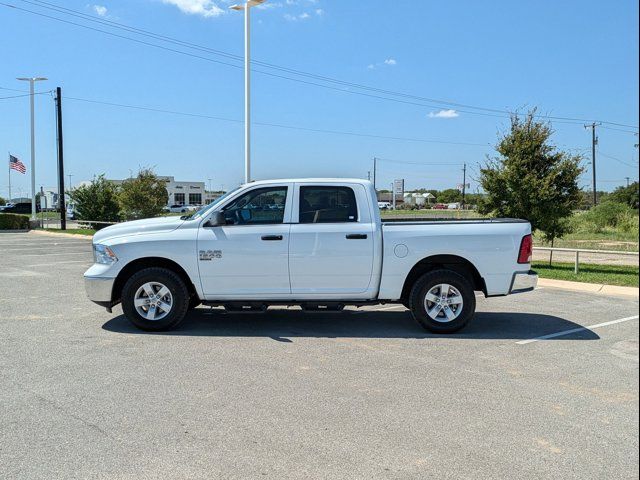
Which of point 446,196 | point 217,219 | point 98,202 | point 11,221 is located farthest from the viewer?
point 446,196

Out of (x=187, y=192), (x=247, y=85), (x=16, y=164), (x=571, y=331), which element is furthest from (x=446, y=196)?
(x=571, y=331)

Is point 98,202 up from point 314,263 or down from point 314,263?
up

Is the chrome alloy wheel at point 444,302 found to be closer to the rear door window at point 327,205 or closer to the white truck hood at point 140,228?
the rear door window at point 327,205

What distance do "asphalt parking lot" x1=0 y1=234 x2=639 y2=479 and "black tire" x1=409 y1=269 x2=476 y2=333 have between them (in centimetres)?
16

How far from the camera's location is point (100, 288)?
7348 millimetres

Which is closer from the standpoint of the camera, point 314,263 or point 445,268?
point 314,263

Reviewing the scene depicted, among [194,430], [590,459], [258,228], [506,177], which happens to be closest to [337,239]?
[258,228]

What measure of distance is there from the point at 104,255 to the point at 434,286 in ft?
14.3

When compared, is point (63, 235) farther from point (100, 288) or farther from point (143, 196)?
point (100, 288)

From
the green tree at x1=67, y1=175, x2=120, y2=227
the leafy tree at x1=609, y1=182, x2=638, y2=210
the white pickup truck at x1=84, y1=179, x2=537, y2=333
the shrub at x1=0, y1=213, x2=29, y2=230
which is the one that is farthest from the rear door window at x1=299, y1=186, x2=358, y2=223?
the shrub at x1=0, y1=213, x2=29, y2=230

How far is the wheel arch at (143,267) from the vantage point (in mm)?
7449

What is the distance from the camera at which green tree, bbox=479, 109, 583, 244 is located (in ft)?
45.6

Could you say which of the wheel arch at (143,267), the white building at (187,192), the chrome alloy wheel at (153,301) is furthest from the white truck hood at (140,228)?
the white building at (187,192)

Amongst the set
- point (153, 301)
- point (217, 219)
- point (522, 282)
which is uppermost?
point (217, 219)
